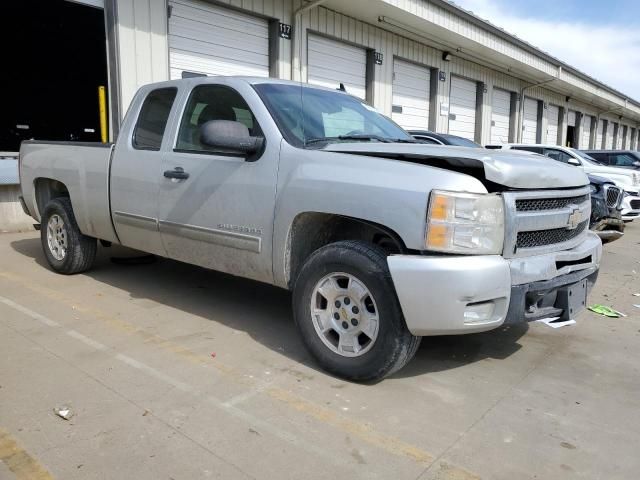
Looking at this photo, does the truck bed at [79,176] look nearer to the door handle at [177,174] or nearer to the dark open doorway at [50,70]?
the door handle at [177,174]

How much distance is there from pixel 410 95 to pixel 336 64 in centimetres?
370

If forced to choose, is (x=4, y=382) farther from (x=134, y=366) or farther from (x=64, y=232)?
(x=64, y=232)

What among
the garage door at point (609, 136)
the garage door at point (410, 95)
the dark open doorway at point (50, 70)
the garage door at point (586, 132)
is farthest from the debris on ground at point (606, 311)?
the garage door at point (609, 136)

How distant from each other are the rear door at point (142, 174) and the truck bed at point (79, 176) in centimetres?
19

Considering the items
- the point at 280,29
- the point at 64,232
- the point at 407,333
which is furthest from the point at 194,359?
the point at 280,29

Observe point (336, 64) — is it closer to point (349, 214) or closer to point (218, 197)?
point (218, 197)

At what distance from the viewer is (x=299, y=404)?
3148mm

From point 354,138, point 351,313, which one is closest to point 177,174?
point 354,138

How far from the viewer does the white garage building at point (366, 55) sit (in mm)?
9523

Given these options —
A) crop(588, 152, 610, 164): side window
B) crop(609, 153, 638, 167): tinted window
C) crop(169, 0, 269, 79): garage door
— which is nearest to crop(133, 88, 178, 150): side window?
crop(169, 0, 269, 79): garage door

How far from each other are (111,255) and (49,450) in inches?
186

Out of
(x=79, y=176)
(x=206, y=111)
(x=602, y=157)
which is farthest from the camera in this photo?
(x=602, y=157)

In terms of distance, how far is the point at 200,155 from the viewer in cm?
428

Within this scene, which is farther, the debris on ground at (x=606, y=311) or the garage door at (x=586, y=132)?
the garage door at (x=586, y=132)
